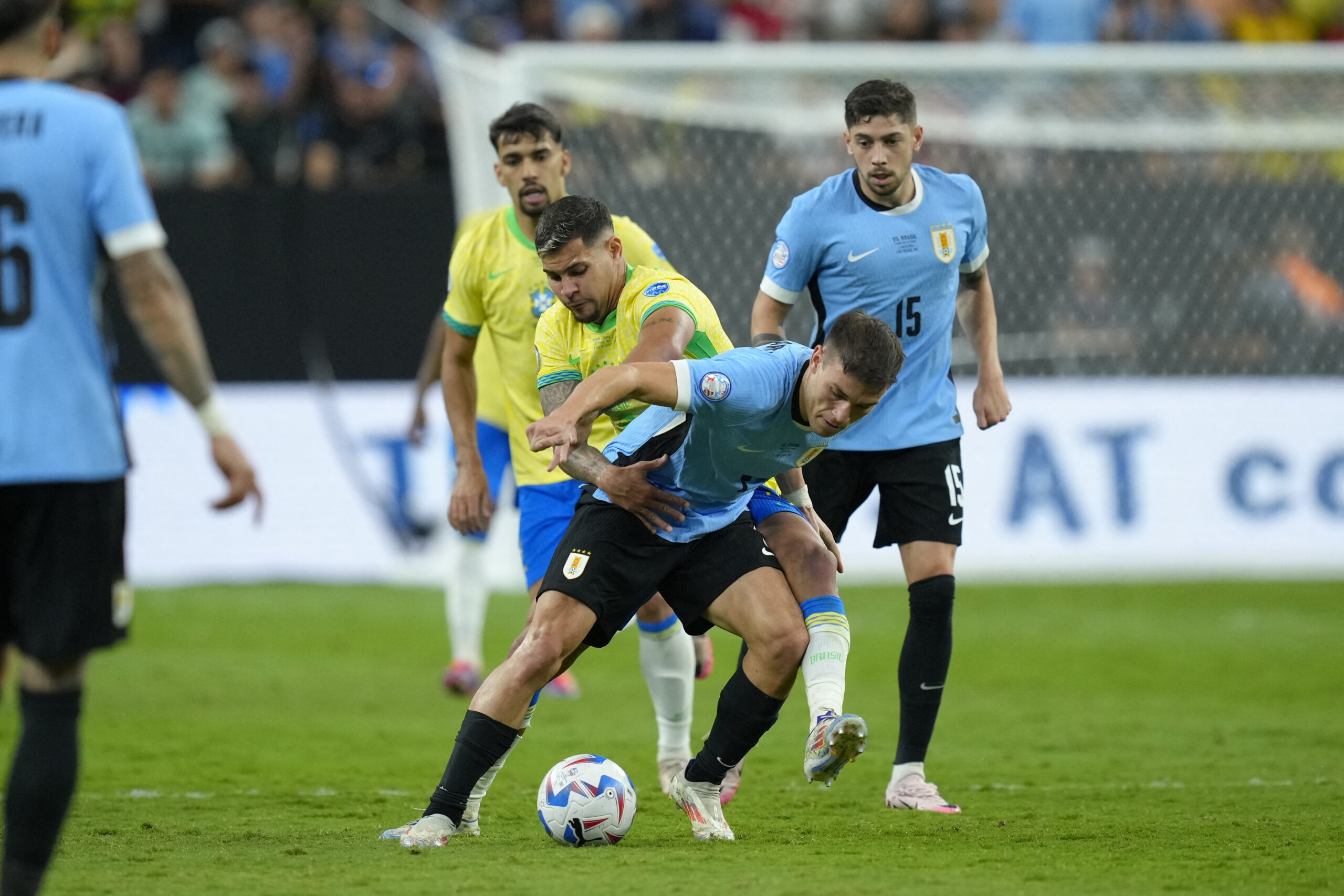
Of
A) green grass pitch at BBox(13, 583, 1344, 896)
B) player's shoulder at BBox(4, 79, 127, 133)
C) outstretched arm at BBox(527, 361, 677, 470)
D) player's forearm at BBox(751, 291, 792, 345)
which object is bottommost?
green grass pitch at BBox(13, 583, 1344, 896)

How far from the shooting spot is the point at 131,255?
12.6 ft

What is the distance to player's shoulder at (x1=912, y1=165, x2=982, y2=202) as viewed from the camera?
6.28m

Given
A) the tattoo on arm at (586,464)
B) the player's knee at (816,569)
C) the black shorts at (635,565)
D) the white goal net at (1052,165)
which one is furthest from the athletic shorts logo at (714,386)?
the white goal net at (1052,165)

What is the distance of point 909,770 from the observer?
595 centimetres

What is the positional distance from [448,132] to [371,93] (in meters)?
0.74

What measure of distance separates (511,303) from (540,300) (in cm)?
12

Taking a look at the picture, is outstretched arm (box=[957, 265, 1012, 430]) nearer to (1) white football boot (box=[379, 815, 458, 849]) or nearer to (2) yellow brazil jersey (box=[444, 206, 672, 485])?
(2) yellow brazil jersey (box=[444, 206, 672, 485])

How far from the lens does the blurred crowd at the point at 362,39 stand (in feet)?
46.1

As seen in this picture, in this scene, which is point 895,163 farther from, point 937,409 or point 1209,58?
point 1209,58

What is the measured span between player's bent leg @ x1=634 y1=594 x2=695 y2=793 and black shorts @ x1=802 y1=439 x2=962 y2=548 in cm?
71

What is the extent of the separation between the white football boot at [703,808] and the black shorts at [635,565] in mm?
519

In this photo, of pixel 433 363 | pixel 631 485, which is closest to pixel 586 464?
pixel 631 485

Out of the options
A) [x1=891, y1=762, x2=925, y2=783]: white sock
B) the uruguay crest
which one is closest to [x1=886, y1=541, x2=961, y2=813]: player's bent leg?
[x1=891, y1=762, x2=925, y2=783]: white sock

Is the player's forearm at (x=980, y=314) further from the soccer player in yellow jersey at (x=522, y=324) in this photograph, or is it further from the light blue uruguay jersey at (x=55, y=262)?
the light blue uruguay jersey at (x=55, y=262)
